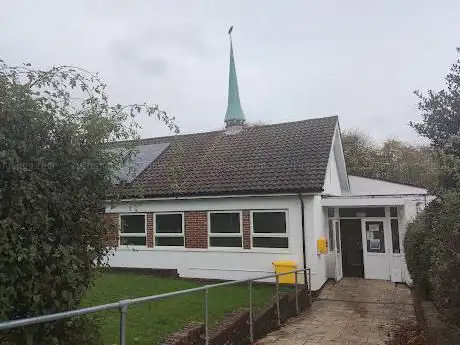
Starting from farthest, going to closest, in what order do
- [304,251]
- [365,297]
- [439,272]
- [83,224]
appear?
[304,251] < [365,297] < [439,272] < [83,224]

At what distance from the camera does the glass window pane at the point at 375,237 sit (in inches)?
651

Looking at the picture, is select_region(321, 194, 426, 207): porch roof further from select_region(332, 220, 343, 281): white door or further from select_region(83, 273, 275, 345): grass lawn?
select_region(83, 273, 275, 345): grass lawn

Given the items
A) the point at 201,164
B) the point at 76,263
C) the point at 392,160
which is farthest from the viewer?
the point at 392,160

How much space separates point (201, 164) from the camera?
18.0m

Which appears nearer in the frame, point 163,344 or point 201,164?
point 163,344

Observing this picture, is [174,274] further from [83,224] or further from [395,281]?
[83,224]

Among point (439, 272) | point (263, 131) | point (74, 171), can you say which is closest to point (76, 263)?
point (74, 171)

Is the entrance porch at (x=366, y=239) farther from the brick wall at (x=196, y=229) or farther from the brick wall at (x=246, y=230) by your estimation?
the brick wall at (x=196, y=229)

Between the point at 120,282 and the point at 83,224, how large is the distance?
1029 centimetres

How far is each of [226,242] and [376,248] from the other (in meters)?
5.71

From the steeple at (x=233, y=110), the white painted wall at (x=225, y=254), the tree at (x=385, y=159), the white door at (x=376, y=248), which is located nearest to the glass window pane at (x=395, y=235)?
the white door at (x=376, y=248)

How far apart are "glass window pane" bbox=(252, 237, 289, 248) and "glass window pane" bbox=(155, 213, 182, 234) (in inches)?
120

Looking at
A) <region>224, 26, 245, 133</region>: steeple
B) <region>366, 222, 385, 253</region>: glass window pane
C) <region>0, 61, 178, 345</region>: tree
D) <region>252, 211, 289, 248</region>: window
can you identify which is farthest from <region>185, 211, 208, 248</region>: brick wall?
<region>0, 61, 178, 345</region>: tree

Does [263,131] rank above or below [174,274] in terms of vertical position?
→ above
